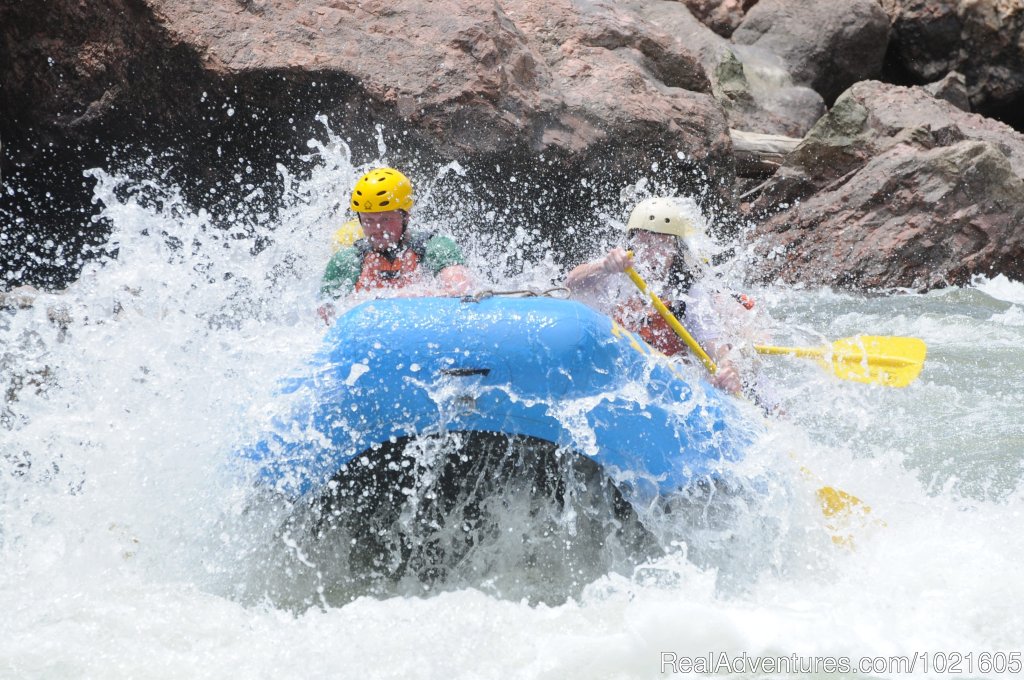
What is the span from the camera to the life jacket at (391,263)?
13.3ft

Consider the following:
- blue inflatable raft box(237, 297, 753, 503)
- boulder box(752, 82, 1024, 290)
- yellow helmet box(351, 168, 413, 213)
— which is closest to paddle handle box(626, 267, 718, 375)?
blue inflatable raft box(237, 297, 753, 503)

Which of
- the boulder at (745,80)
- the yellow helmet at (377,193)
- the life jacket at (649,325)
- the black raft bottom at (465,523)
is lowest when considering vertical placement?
the boulder at (745,80)

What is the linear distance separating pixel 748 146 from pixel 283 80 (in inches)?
188

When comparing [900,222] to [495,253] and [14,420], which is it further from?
[14,420]

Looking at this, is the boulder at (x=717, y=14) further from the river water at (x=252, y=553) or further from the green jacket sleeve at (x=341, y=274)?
the green jacket sleeve at (x=341, y=274)

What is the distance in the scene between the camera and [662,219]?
13.4ft

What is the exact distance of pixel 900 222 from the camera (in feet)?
25.6

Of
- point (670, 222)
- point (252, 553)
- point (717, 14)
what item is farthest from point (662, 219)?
point (717, 14)

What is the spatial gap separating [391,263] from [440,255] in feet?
0.65

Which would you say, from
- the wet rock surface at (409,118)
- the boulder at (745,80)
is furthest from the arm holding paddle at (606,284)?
the boulder at (745,80)

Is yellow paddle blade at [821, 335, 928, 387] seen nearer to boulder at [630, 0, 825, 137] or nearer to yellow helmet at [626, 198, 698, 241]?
yellow helmet at [626, 198, 698, 241]

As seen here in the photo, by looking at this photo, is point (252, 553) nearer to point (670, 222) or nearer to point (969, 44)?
point (670, 222)

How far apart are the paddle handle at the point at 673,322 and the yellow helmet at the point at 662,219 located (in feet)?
0.83

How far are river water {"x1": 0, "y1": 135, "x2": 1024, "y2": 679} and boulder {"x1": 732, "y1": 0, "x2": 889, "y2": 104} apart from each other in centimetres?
796
